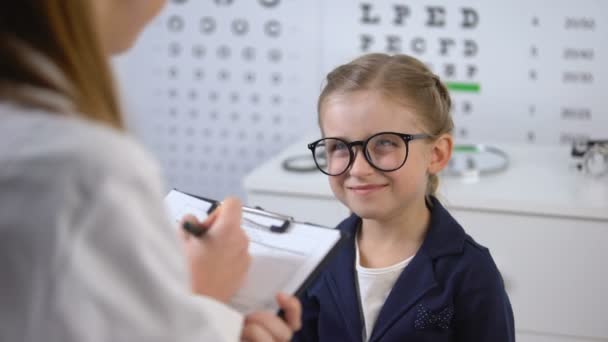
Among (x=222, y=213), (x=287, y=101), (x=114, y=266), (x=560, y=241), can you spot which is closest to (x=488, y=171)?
(x=560, y=241)

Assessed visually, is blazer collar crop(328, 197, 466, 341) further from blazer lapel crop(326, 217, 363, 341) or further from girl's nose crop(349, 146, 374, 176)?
girl's nose crop(349, 146, 374, 176)

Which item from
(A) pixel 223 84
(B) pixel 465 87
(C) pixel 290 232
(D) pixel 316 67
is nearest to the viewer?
(C) pixel 290 232

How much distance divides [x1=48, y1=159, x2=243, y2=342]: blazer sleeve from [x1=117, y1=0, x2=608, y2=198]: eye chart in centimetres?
148

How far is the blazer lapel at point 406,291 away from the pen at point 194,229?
13.3 inches

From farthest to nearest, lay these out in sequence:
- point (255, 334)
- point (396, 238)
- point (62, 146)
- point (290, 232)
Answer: point (396, 238), point (290, 232), point (255, 334), point (62, 146)

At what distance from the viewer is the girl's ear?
3.47ft

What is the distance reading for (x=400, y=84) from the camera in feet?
3.34

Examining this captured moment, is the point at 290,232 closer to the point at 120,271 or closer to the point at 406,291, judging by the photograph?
the point at 406,291

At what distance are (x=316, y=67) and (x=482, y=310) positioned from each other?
1268 mm

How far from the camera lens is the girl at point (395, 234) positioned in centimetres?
95

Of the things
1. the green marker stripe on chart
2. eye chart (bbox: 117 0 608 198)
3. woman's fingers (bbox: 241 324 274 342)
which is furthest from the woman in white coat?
the green marker stripe on chart

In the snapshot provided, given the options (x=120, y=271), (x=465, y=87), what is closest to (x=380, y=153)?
(x=120, y=271)

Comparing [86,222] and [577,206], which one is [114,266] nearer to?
[86,222]

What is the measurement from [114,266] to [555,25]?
1.67 m
